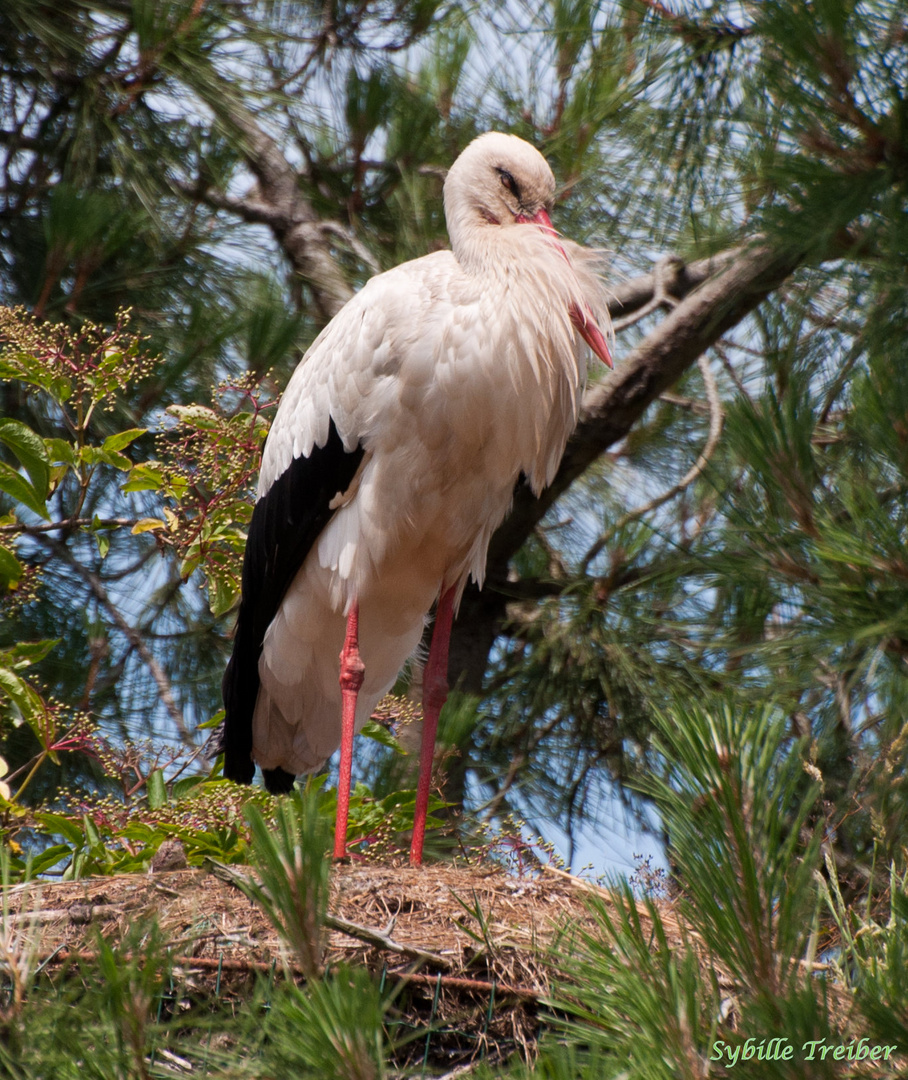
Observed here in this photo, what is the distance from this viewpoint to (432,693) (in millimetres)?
3424

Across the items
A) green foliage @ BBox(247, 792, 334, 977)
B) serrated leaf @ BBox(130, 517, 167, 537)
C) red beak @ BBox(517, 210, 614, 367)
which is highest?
red beak @ BBox(517, 210, 614, 367)

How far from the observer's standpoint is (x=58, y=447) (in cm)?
306

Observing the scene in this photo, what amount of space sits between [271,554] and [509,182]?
1160 millimetres

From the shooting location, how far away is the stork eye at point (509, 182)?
3.32m

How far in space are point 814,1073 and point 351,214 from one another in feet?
12.2

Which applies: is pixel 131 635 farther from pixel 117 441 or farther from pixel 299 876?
pixel 299 876

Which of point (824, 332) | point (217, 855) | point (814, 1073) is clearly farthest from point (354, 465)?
point (814, 1073)

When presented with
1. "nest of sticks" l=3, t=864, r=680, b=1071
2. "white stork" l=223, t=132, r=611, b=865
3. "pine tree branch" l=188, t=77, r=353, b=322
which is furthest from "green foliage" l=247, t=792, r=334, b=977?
"pine tree branch" l=188, t=77, r=353, b=322

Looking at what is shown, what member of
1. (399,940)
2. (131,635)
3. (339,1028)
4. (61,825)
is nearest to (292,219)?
(131,635)

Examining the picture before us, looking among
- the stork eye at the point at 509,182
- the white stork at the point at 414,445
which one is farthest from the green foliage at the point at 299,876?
the stork eye at the point at 509,182

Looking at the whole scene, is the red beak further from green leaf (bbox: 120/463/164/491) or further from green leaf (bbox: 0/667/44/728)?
green leaf (bbox: 0/667/44/728)

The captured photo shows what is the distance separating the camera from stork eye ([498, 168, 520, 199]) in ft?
10.9

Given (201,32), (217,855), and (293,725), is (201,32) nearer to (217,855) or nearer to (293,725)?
(293,725)

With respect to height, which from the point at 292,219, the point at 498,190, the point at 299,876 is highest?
the point at 292,219
